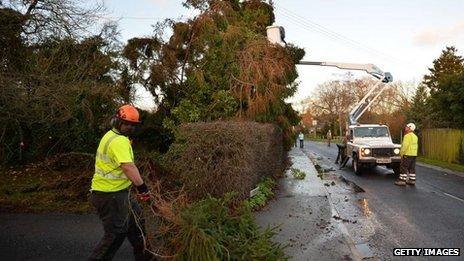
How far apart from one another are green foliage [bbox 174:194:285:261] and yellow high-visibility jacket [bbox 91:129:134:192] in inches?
32.7

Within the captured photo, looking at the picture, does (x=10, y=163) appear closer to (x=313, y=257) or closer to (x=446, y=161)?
(x=313, y=257)

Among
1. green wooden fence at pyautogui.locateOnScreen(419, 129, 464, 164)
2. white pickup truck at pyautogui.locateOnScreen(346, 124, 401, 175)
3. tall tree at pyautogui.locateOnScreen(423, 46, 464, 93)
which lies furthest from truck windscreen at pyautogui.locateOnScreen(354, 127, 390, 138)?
tall tree at pyautogui.locateOnScreen(423, 46, 464, 93)

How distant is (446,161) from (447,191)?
1355cm

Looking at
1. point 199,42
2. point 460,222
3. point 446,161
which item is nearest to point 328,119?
point 446,161

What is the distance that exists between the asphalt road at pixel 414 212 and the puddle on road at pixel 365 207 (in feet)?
0.08

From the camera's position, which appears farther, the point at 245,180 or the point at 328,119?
the point at 328,119

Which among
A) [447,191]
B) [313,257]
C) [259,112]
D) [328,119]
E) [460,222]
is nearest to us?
[313,257]

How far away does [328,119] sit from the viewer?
86.4 metres

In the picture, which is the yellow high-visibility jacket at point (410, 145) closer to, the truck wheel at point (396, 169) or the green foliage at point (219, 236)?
the truck wheel at point (396, 169)

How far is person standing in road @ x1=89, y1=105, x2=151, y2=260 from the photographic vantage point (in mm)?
5199

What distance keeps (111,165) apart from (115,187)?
0.84ft

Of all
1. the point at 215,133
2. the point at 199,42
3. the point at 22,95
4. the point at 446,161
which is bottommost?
the point at 446,161

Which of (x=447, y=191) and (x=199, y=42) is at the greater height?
(x=199, y=42)

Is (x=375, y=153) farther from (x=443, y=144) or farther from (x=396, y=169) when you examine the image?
(x=443, y=144)
